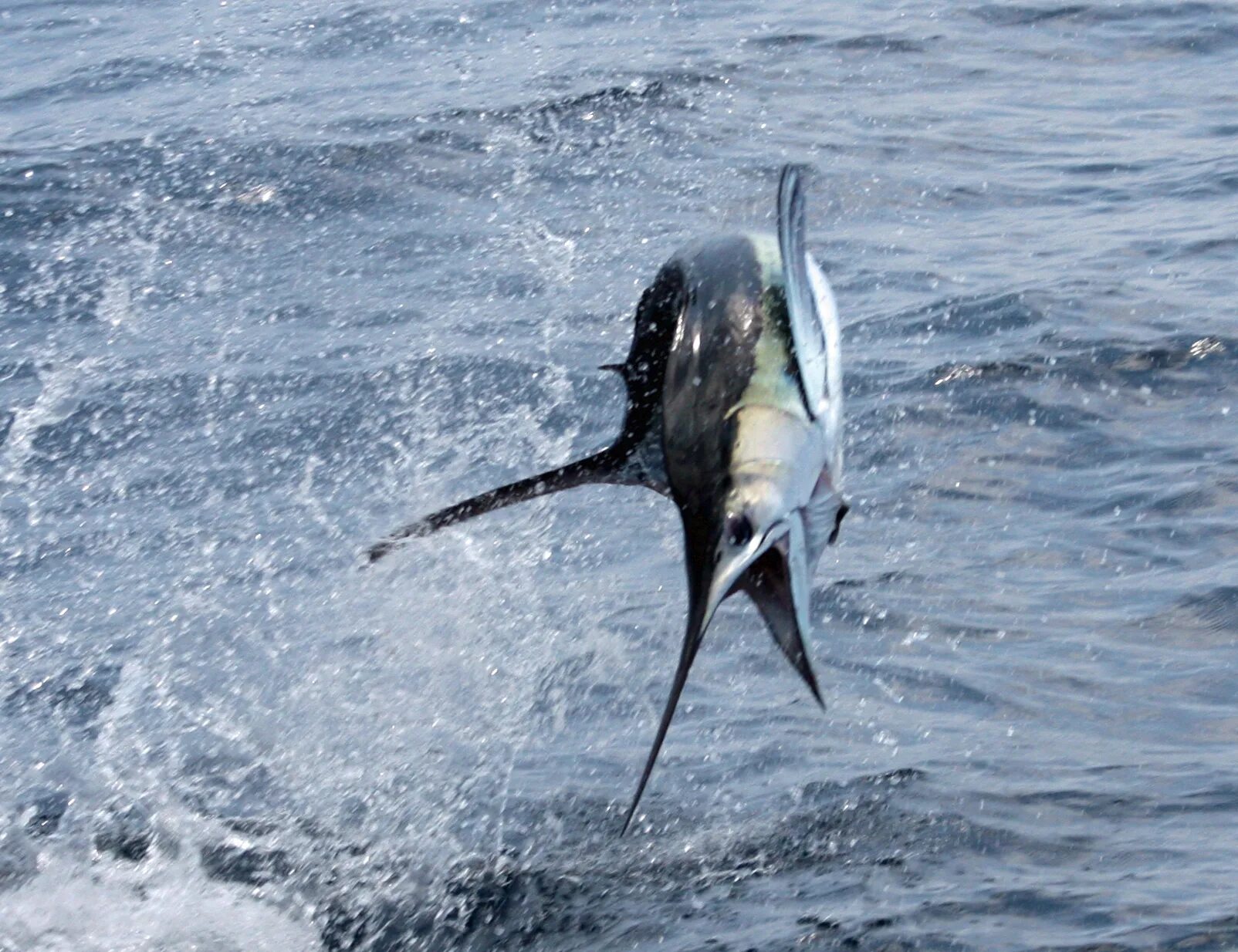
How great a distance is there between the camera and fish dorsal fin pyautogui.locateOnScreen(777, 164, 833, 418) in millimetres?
2609

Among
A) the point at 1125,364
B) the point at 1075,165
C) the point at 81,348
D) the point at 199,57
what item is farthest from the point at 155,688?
the point at 199,57

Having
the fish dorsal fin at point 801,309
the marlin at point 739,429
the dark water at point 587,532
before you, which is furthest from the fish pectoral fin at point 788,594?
the dark water at point 587,532

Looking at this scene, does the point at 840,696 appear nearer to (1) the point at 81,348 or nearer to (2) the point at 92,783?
(2) the point at 92,783

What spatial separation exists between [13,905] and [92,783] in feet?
1.69

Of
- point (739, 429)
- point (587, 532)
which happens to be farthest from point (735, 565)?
point (587, 532)

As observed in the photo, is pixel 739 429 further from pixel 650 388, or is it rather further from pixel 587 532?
pixel 587 532

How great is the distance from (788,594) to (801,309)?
408 mm

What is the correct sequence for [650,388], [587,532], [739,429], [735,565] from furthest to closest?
[587,532] < [650,388] < [739,429] < [735,565]

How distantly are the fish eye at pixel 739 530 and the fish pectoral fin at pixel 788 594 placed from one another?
0.07 m

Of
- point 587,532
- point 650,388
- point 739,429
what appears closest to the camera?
point 739,429

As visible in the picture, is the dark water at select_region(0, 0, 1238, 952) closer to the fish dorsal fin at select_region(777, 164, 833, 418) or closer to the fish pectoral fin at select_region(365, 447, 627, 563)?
the fish pectoral fin at select_region(365, 447, 627, 563)

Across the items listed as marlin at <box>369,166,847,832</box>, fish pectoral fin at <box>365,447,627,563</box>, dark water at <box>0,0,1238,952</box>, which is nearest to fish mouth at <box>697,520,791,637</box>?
marlin at <box>369,166,847,832</box>

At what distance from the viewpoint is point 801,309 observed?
2.66 meters

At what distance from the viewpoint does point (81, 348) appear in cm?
782
